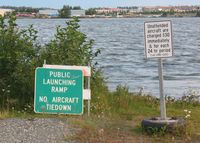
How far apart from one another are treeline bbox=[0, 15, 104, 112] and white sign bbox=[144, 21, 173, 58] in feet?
10.1

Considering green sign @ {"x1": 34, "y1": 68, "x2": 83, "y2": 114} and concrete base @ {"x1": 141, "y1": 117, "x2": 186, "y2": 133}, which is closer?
concrete base @ {"x1": 141, "y1": 117, "x2": 186, "y2": 133}

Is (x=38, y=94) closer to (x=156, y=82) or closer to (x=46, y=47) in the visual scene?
(x=46, y=47)

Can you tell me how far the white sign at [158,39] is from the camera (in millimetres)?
8812

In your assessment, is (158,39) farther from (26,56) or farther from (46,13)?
(46,13)

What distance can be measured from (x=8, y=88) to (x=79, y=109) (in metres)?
2.25

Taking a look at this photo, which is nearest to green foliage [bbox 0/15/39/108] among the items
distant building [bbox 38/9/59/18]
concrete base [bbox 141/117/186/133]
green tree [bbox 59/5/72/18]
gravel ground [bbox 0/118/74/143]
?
gravel ground [bbox 0/118/74/143]

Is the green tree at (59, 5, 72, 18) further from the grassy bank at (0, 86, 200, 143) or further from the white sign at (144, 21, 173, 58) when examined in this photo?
the white sign at (144, 21, 173, 58)

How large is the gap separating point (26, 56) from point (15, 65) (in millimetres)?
311

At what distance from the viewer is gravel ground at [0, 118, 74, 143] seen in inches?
321

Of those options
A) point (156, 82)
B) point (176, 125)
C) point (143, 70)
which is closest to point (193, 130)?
point (176, 125)

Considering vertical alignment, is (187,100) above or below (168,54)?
below

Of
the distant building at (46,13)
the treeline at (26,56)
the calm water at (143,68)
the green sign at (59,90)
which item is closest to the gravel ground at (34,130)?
the green sign at (59,90)

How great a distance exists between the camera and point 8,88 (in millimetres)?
11812

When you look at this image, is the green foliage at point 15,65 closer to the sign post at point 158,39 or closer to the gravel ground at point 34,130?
the gravel ground at point 34,130
